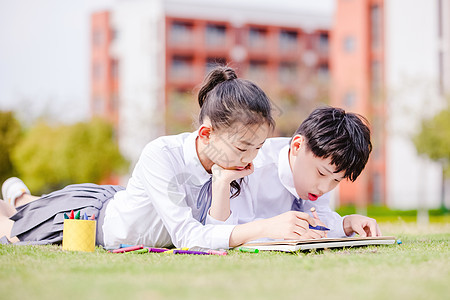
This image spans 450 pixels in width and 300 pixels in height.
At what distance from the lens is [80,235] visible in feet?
9.96

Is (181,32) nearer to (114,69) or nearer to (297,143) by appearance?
(114,69)


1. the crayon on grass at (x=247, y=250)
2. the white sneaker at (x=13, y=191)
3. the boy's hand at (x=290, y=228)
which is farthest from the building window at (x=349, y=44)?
the crayon on grass at (x=247, y=250)

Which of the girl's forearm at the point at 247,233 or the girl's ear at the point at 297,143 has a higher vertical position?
the girl's ear at the point at 297,143

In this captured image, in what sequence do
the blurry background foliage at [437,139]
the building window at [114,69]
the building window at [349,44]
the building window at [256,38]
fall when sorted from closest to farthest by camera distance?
the blurry background foliage at [437,139], the building window at [349,44], the building window at [256,38], the building window at [114,69]

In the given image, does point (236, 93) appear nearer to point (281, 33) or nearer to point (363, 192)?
point (363, 192)

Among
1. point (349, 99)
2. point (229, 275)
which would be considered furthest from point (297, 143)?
point (349, 99)

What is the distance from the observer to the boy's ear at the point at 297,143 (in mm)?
3559

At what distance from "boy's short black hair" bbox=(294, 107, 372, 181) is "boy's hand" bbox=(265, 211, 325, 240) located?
509 mm

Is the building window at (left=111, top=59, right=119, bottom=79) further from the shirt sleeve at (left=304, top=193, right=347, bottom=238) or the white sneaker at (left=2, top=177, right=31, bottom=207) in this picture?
the shirt sleeve at (left=304, top=193, right=347, bottom=238)

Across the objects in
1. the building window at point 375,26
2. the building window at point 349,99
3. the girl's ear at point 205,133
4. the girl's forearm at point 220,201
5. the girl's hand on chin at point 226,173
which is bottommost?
the girl's forearm at point 220,201

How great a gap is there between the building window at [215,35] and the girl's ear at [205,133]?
29.6m

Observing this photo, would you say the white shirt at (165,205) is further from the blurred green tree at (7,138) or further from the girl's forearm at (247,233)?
the blurred green tree at (7,138)

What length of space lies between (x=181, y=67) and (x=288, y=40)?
21.9ft

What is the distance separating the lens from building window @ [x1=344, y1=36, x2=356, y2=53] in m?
26.5
